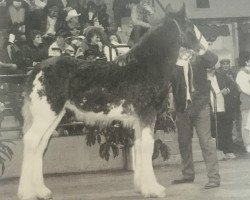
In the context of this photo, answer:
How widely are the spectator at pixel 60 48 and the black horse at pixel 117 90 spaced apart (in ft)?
2.93

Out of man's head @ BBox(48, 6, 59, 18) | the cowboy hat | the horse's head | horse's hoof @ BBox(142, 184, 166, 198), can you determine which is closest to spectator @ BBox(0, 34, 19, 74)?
man's head @ BBox(48, 6, 59, 18)

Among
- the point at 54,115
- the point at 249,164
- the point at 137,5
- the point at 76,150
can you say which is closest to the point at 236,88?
the point at 249,164

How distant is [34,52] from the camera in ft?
13.9

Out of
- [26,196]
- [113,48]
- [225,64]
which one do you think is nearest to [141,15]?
[113,48]

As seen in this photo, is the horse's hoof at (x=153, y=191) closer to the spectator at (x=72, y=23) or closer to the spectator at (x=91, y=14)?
the spectator at (x=72, y=23)

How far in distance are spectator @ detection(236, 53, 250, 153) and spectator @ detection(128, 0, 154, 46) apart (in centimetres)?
82

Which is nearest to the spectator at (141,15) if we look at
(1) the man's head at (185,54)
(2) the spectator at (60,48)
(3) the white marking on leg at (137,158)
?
(2) the spectator at (60,48)

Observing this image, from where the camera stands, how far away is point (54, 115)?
A: 3.18 meters

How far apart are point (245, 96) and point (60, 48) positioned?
161 cm

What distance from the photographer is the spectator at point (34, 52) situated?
419 centimetres

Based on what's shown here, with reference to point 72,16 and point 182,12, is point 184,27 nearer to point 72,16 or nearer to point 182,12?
point 182,12

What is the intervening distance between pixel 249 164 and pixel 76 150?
1.42 m

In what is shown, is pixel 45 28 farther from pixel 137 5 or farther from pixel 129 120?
pixel 129 120

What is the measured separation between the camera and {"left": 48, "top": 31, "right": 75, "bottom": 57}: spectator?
4.13 metres
